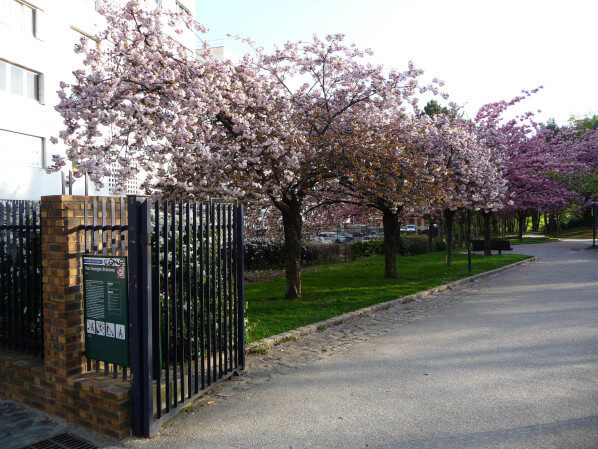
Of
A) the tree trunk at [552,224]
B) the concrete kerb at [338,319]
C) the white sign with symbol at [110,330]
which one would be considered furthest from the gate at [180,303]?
the tree trunk at [552,224]

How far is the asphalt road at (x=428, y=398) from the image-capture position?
12.4ft

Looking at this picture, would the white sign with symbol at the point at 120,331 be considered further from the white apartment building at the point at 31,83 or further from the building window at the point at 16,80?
the building window at the point at 16,80

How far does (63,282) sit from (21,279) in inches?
53.1

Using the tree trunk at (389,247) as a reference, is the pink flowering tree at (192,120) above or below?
above

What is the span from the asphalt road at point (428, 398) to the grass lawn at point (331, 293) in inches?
62.8

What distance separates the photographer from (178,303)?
4844mm

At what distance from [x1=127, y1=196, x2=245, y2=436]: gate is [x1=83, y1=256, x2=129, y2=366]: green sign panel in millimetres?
164

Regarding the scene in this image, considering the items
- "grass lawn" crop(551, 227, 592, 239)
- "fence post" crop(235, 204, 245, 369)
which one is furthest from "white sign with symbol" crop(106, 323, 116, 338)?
"grass lawn" crop(551, 227, 592, 239)

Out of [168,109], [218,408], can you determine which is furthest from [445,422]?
[168,109]

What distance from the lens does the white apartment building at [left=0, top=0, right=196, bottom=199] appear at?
20.2 metres

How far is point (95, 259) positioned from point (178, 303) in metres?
1.04

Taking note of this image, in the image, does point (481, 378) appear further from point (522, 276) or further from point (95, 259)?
point (522, 276)

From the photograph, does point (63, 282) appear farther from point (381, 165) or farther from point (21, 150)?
point (21, 150)

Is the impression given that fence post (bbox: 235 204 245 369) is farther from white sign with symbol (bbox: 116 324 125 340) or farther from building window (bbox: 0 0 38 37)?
building window (bbox: 0 0 38 37)
